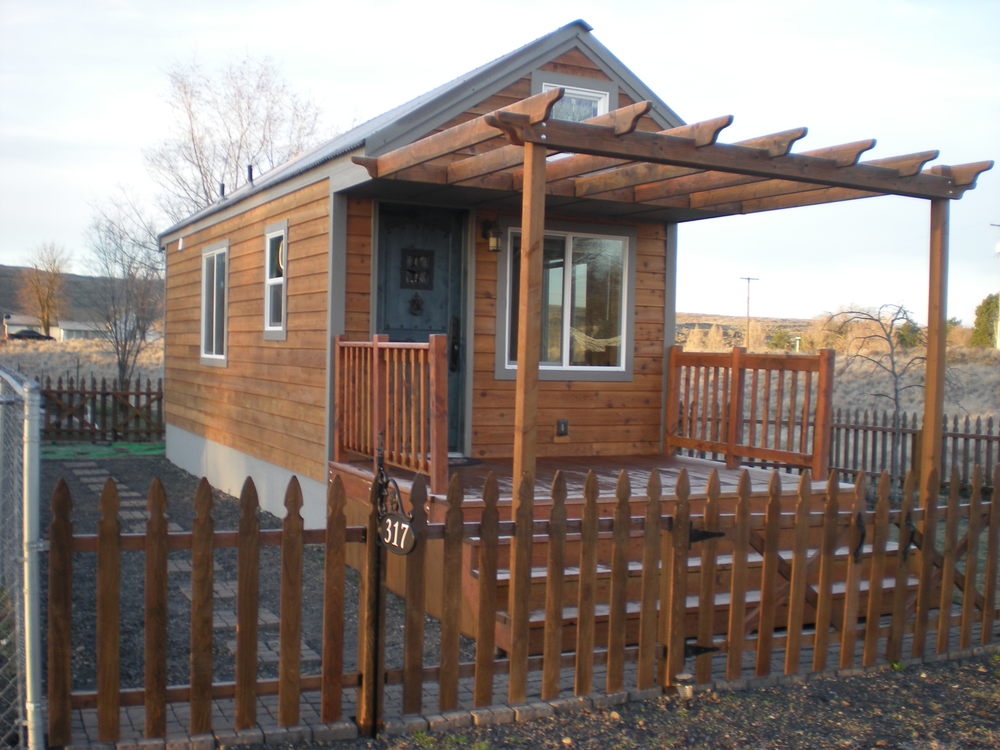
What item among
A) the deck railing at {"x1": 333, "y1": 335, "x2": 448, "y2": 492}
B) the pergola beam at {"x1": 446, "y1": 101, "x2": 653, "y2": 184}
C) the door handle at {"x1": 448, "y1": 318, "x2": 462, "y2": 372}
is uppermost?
the pergola beam at {"x1": 446, "y1": 101, "x2": 653, "y2": 184}

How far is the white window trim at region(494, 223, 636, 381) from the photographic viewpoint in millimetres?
9164

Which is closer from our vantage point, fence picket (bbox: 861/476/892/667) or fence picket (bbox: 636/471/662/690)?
fence picket (bbox: 636/471/662/690)

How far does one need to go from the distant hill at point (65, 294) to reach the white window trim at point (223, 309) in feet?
204

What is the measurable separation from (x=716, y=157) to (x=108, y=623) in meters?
4.08

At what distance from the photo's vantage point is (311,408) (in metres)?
8.98

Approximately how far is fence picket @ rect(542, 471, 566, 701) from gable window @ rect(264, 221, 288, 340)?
575 centimetres

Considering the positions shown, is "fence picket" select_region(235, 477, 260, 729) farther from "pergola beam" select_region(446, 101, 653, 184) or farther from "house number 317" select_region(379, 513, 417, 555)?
"pergola beam" select_region(446, 101, 653, 184)

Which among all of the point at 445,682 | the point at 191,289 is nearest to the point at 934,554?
the point at 445,682

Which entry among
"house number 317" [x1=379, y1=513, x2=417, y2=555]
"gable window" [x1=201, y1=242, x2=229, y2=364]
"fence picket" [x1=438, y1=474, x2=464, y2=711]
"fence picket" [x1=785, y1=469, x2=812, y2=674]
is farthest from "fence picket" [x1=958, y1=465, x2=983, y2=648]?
"gable window" [x1=201, y1=242, x2=229, y2=364]

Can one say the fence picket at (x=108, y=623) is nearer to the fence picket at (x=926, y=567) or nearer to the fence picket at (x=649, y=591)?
the fence picket at (x=649, y=591)

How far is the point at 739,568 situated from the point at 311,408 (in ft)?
16.6

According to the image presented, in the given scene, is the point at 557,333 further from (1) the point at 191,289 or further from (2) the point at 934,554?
(1) the point at 191,289

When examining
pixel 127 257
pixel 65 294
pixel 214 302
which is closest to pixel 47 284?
pixel 65 294

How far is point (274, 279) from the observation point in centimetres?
1014
